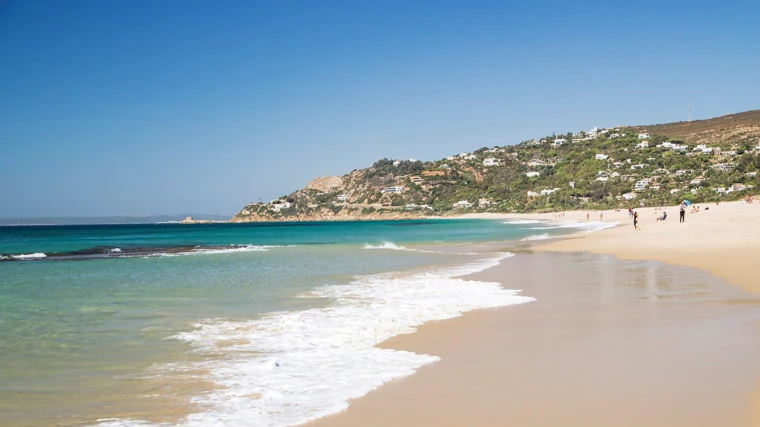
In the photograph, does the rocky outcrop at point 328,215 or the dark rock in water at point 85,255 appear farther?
the rocky outcrop at point 328,215

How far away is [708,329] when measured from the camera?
292 inches

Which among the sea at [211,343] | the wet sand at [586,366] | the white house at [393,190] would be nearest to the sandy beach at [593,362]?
the wet sand at [586,366]

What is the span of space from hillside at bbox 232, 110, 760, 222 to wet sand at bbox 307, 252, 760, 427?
72905mm

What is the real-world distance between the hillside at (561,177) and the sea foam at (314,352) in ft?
240

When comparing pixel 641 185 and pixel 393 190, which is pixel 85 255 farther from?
pixel 393 190

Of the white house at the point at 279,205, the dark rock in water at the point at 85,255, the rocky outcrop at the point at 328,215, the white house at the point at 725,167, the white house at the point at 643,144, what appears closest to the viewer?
the dark rock in water at the point at 85,255

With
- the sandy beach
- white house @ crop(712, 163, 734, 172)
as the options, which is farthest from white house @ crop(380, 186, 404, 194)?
the sandy beach

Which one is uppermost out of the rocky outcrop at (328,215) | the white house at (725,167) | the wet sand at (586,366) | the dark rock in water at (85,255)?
the white house at (725,167)

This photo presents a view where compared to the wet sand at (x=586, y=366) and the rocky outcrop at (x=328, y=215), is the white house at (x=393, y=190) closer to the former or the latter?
the rocky outcrop at (x=328, y=215)

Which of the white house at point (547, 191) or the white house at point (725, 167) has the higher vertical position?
the white house at point (725, 167)

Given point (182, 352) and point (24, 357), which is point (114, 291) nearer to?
point (24, 357)

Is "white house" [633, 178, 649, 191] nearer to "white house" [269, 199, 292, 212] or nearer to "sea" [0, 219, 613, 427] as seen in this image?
"sea" [0, 219, 613, 427]

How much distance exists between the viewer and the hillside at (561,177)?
90.7 m

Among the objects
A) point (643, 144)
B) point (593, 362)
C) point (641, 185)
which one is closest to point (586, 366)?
point (593, 362)
